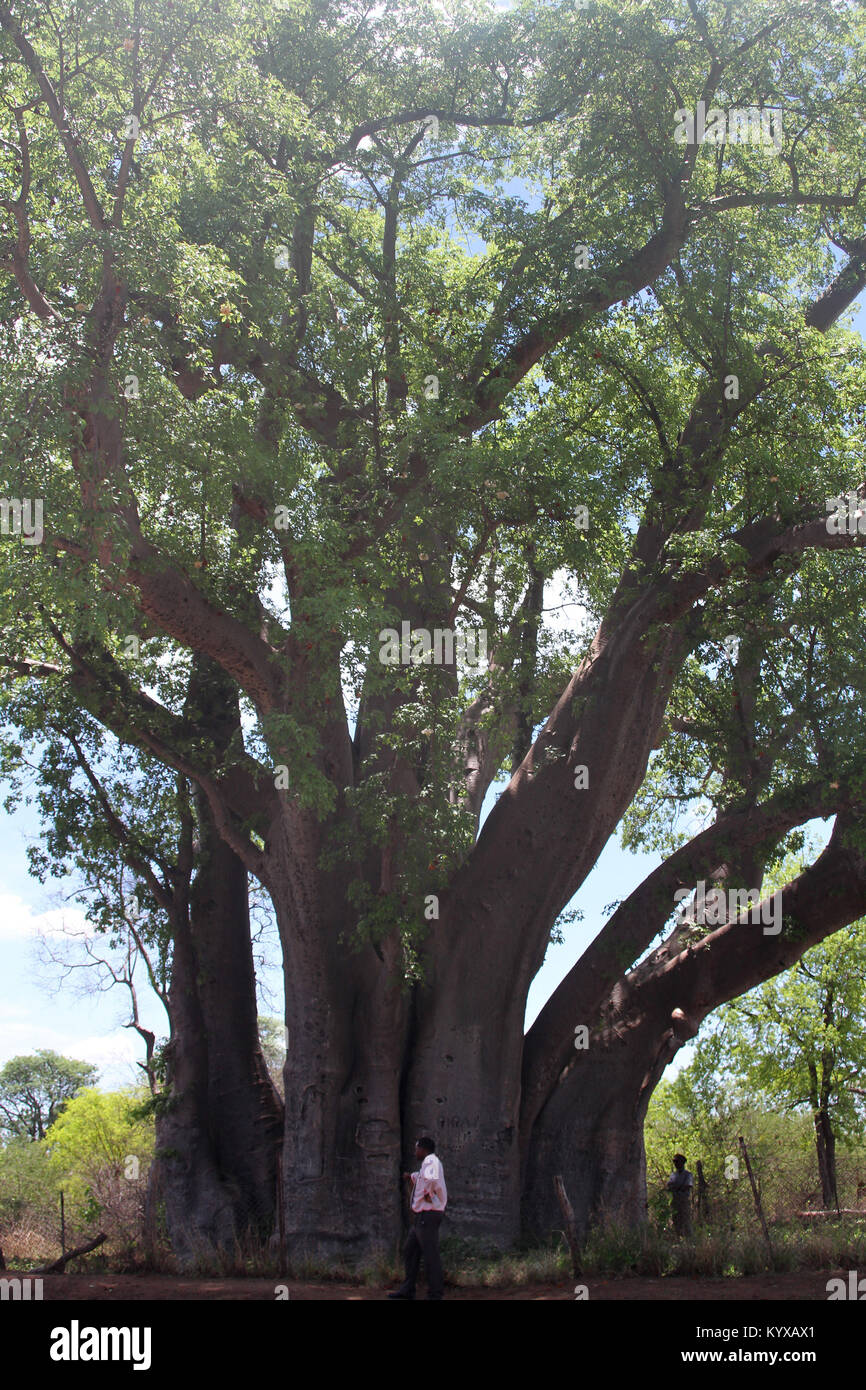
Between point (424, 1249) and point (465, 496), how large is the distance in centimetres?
647

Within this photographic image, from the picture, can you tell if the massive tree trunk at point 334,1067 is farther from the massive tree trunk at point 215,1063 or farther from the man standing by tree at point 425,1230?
the man standing by tree at point 425,1230

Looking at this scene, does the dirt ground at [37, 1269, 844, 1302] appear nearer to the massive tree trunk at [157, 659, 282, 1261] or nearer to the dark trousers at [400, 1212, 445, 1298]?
the dark trousers at [400, 1212, 445, 1298]

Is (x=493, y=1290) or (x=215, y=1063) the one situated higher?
(x=215, y=1063)

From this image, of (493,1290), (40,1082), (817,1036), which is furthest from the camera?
(40,1082)

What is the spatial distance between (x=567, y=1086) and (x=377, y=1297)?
402 cm

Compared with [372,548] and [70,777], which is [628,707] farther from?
[70,777]

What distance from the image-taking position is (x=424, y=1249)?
8461 mm

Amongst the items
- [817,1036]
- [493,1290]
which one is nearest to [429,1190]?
[493,1290]

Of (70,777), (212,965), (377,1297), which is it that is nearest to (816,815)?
(377,1297)

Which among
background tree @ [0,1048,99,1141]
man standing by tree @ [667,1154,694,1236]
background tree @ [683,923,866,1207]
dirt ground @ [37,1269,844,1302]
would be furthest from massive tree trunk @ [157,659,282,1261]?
background tree @ [0,1048,99,1141]

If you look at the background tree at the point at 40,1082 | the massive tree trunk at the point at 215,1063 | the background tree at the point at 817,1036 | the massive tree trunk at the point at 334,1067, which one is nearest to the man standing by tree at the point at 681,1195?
the massive tree trunk at the point at 334,1067

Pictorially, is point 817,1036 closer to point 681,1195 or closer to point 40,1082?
point 681,1195

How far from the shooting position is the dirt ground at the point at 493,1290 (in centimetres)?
809

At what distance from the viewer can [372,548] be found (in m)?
11.0
